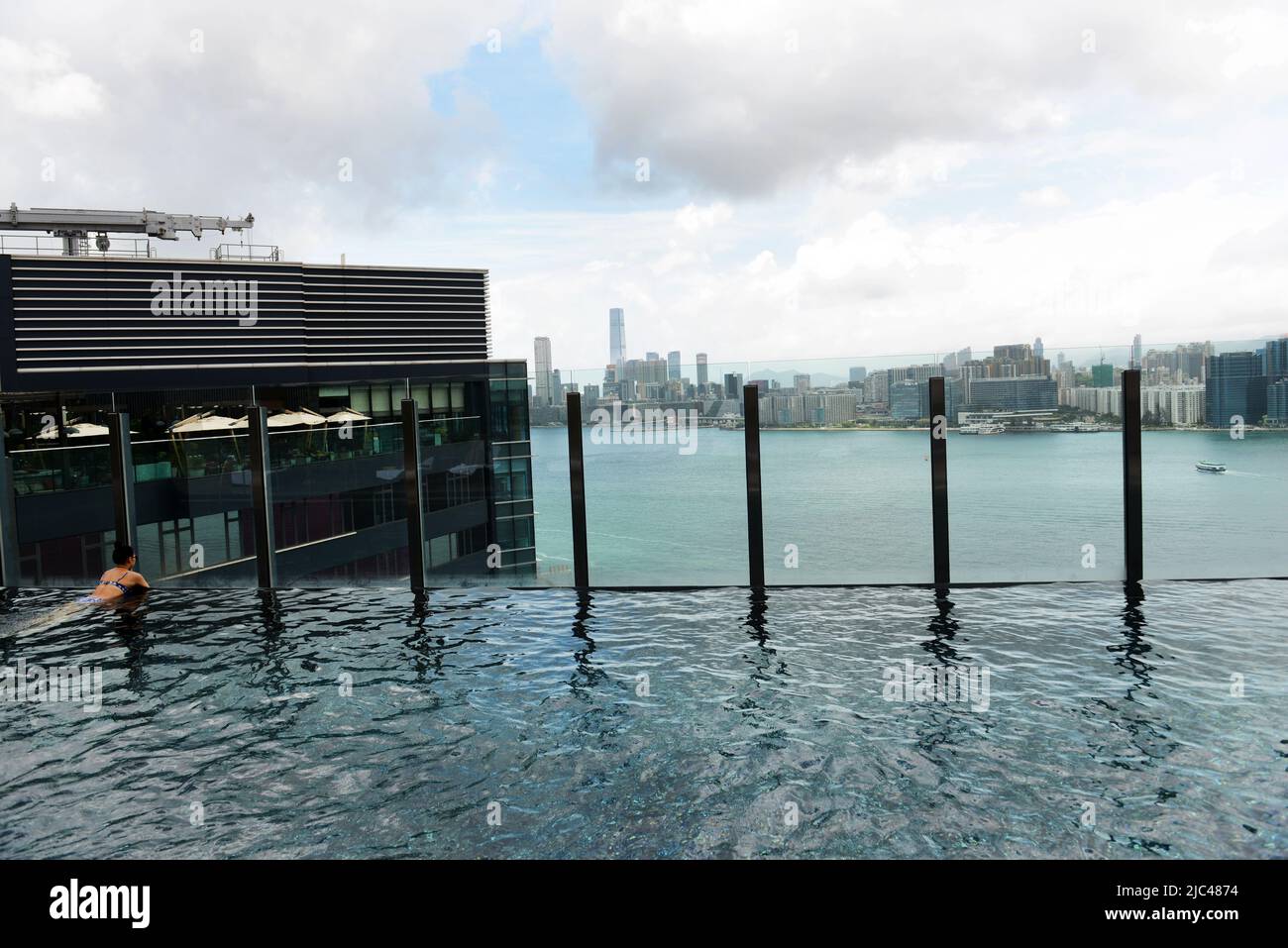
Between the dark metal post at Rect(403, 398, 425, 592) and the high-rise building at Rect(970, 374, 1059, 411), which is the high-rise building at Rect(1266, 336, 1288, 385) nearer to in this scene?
the high-rise building at Rect(970, 374, 1059, 411)

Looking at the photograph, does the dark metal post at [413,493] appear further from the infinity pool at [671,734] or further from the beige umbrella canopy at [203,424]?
the beige umbrella canopy at [203,424]

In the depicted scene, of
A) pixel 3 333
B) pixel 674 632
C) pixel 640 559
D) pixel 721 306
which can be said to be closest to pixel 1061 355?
pixel 674 632

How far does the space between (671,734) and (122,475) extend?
1288 cm

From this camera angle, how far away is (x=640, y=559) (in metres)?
98.2

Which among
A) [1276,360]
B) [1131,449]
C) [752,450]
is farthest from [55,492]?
[1276,360]

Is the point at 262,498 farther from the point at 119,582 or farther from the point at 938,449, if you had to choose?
the point at 938,449

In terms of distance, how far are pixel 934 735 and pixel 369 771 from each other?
5.05 m

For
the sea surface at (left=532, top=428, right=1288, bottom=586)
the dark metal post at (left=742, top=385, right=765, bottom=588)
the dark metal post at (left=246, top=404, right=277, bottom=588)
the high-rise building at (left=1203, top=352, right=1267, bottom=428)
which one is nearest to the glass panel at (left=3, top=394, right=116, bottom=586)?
the dark metal post at (left=246, top=404, right=277, bottom=588)

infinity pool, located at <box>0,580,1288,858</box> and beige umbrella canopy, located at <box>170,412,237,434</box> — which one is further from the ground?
beige umbrella canopy, located at <box>170,412,237,434</box>

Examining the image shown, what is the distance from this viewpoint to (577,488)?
47.9ft

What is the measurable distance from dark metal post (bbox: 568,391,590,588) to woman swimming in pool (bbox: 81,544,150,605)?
301 inches

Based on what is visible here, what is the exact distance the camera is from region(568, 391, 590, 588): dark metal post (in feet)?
47.6
